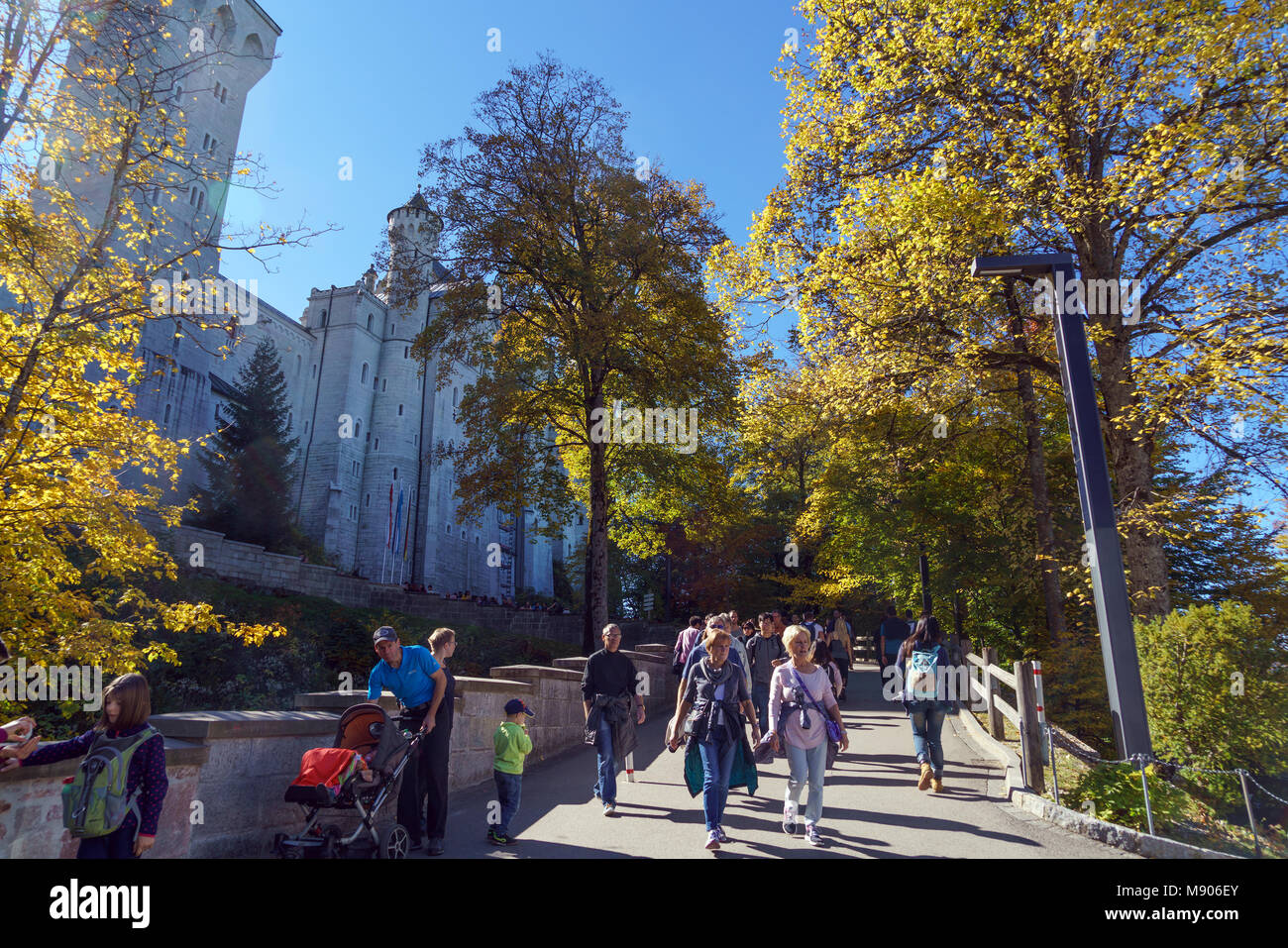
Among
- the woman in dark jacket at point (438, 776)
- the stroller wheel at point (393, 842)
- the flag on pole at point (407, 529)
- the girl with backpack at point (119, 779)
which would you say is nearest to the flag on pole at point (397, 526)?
the flag on pole at point (407, 529)

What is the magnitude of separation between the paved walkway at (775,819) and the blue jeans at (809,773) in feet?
0.96

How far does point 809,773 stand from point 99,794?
4.99 meters

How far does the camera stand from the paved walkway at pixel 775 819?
608cm

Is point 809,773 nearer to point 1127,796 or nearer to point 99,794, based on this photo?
point 1127,796

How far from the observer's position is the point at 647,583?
34.2 m

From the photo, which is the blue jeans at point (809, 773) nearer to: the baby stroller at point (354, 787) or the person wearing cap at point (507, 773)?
the person wearing cap at point (507, 773)

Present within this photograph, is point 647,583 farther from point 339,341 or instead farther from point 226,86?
point 226,86

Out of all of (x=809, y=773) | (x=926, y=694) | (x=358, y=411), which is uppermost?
(x=358, y=411)

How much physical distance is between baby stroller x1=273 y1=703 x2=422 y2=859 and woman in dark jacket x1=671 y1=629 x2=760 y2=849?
2272mm

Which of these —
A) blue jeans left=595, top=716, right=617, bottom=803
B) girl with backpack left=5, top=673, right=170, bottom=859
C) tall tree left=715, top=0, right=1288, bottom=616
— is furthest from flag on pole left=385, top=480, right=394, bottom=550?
girl with backpack left=5, top=673, right=170, bottom=859

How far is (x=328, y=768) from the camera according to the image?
201 inches

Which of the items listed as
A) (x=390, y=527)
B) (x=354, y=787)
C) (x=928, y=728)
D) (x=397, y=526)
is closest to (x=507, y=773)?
(x=354, y=787)

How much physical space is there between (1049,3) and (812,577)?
19830 mm
